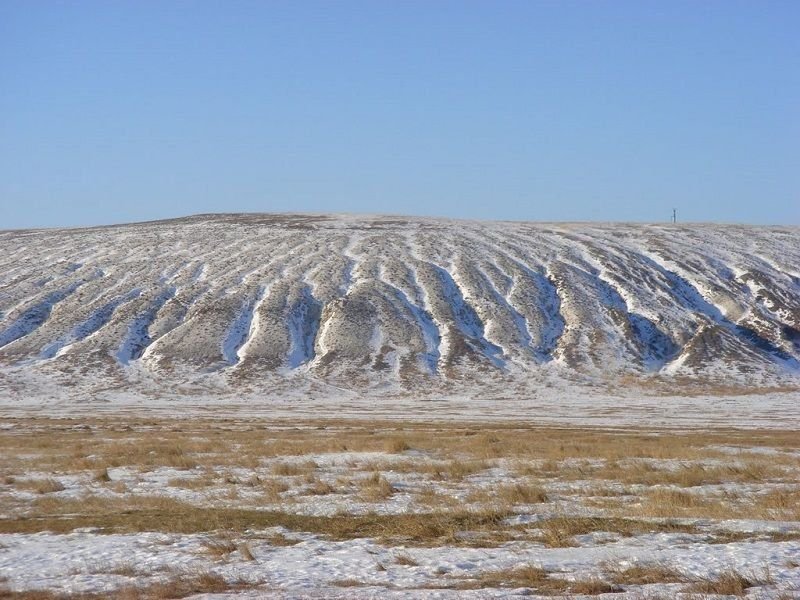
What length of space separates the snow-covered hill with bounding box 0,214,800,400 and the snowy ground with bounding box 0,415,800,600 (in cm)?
4710

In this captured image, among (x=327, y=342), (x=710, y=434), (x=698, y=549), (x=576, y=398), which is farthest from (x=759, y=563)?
(x=327, y=342)

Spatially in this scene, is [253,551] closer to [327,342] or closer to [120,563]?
[120,563]

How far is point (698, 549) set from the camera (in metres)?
13.1

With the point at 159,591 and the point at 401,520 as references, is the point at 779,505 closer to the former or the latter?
the point at 401,520

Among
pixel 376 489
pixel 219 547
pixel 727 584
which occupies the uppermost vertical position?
pixel 727 584

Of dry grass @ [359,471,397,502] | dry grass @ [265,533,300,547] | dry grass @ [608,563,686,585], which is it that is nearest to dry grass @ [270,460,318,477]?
dry grass @ [359,471,397,502]

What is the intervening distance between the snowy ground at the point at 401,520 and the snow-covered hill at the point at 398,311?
1854 inches

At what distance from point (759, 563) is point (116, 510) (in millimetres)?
11834

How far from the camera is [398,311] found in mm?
88500

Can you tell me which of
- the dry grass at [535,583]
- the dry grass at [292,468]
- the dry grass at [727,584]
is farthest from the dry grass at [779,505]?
the dry grass at [292,468]

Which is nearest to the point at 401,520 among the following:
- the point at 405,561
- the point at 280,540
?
the point at 280,540

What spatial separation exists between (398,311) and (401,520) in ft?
238

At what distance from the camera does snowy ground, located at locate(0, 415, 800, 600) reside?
1184 centimetres

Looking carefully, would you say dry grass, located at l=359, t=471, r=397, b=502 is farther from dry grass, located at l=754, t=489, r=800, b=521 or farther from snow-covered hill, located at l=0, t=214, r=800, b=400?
snow-covered hill, located at l=0, t=214, r=800, b=400
